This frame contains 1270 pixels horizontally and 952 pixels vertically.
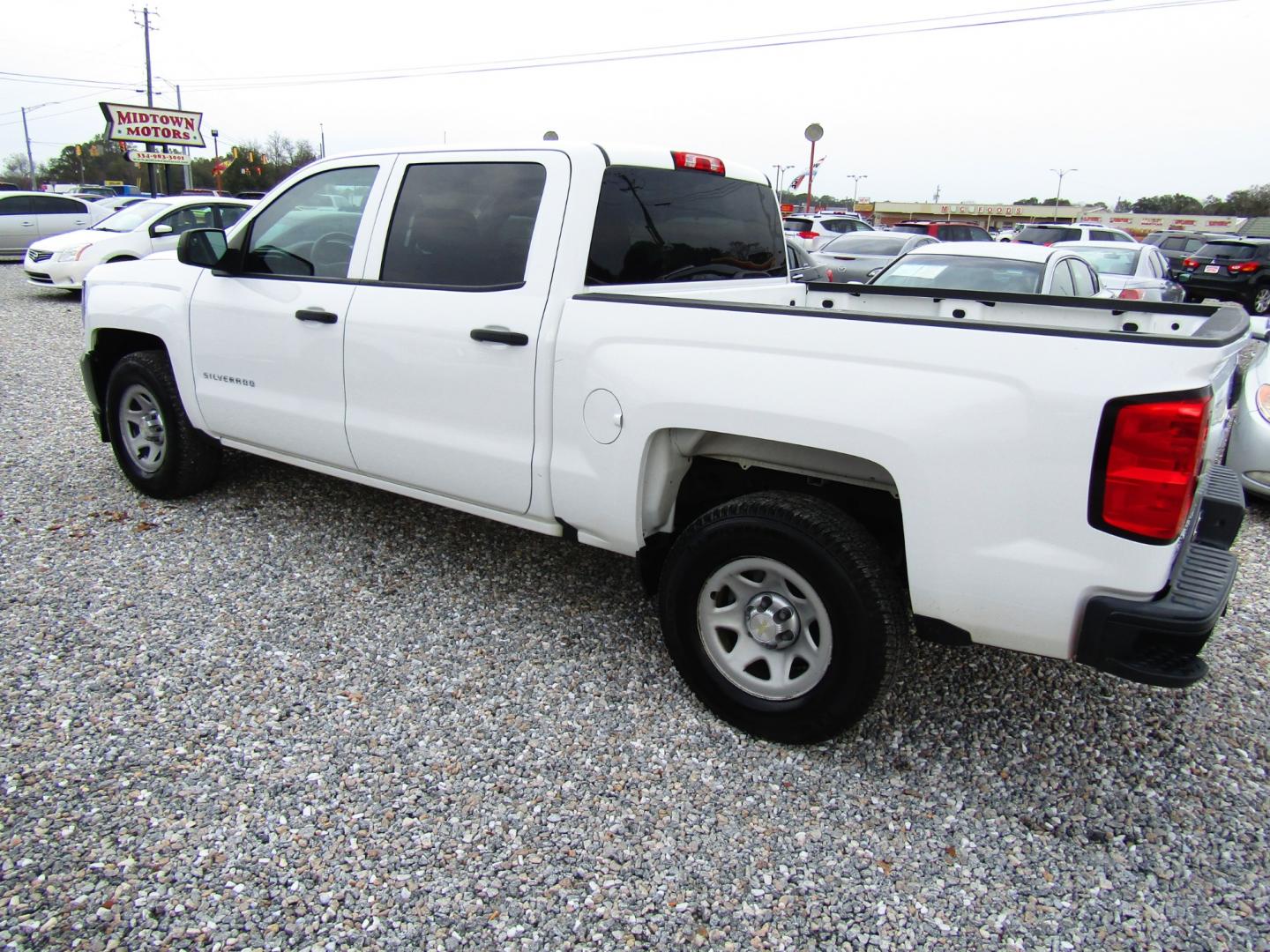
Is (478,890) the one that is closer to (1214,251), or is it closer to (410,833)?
(410,833)

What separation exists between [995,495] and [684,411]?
3.18 ft

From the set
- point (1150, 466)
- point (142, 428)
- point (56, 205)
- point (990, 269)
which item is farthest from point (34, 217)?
point (1150, 466)

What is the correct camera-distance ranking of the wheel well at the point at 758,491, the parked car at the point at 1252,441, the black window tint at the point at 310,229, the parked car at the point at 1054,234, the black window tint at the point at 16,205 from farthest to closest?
1. the parked car at the point at 1054,234
2. the black window tint at the point at 16,205
3. the parked car at the point at 1252,441
4. the black window tint at the point at 310,229
5. the wheel well at the point at 758,491

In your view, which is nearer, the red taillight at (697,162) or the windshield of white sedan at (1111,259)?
the red taillight at (697,162)

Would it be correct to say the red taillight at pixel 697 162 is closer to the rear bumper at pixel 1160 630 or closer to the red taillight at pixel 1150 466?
the red taillight at pixel 1150 466

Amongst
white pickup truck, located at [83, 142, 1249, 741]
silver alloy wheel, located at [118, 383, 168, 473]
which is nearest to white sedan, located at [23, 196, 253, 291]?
silver alloy wheel, located at [118, 383, 168, 473]

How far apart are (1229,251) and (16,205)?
2560 centimetres

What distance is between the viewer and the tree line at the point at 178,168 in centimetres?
5909

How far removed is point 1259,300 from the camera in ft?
55.4

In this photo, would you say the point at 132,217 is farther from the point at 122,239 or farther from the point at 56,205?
the point at 56,205

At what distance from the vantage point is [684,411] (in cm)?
276

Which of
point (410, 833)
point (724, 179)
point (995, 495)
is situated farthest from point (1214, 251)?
point (410, 833)

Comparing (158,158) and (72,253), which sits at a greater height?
(158,158)

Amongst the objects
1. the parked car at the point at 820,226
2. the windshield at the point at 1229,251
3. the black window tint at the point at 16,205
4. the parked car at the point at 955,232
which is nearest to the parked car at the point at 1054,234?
the windshield at the point at 1229,251
